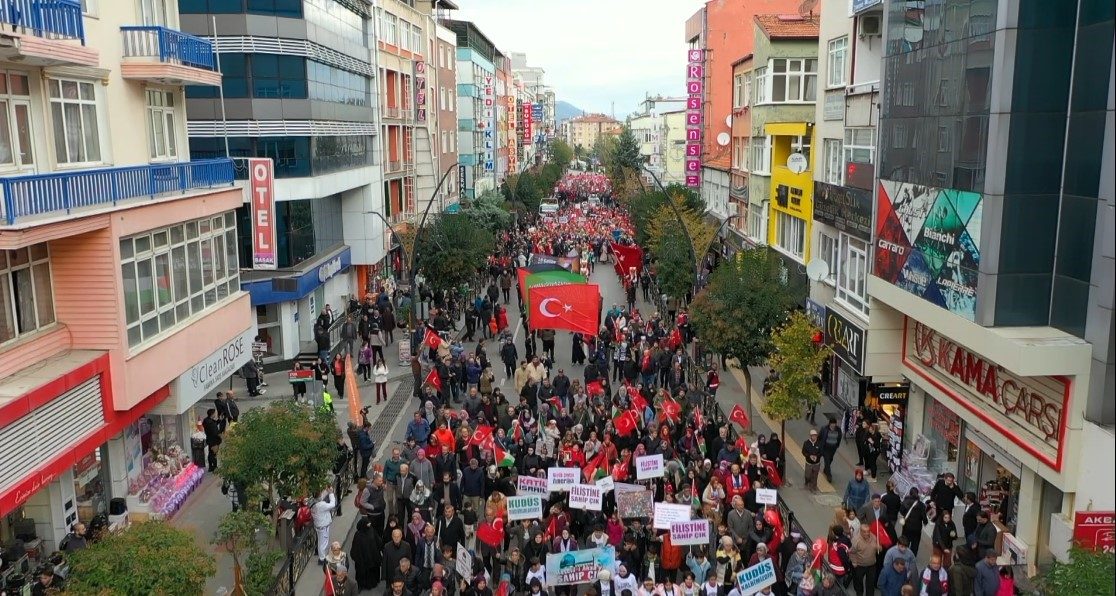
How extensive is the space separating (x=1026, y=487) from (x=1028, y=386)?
169cm

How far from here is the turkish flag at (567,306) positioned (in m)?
25.4

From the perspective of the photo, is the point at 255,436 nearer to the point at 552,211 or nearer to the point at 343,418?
the point at 343,418

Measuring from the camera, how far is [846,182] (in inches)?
933

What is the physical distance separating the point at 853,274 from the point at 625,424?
7.89 m

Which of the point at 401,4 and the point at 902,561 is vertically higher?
the point at 401,4

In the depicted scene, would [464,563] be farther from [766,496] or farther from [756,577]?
[766,496]

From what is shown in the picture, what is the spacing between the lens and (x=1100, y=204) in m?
13.3

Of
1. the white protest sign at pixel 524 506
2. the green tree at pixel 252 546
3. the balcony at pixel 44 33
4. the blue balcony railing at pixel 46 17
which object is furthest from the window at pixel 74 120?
the white protest sign at pixel 524 506

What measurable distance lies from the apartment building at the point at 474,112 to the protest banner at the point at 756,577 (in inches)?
2108

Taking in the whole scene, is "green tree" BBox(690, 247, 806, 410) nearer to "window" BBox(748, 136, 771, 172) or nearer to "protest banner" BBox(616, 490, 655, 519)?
"protest banner" BBox(616, 490, 655, 519)

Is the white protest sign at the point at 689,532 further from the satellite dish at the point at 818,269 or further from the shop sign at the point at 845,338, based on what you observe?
the satellite dish at the point at 818,269

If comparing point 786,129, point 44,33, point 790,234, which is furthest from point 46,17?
point 790,234

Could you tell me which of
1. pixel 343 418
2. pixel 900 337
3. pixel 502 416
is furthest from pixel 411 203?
pixel 900 337

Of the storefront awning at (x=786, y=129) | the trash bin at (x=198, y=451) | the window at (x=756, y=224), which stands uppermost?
the storefront awning at (x=786, y=129)
